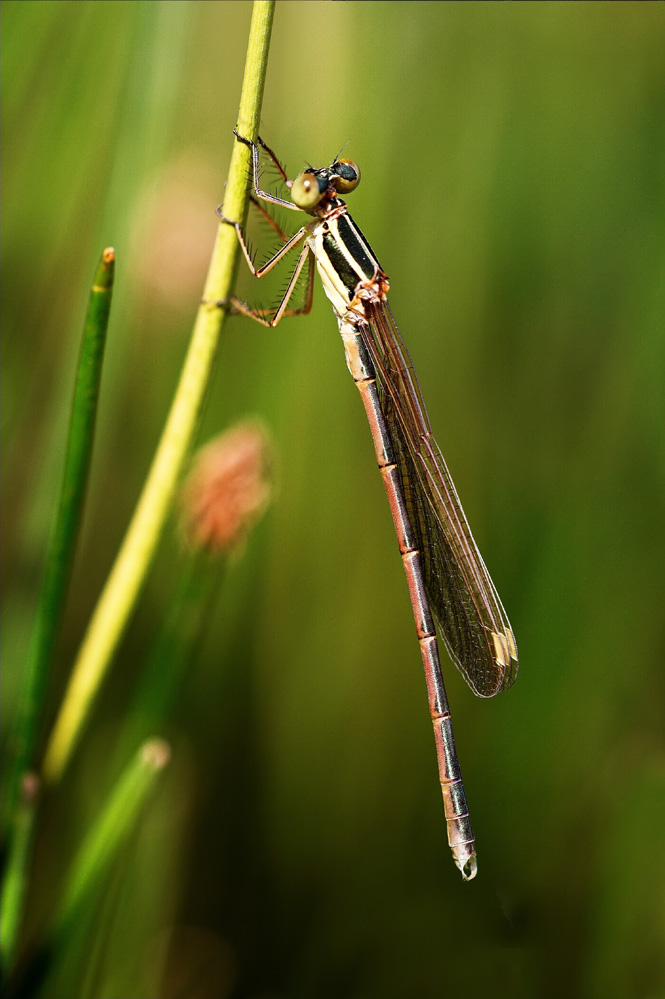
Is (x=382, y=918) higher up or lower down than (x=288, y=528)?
lower down

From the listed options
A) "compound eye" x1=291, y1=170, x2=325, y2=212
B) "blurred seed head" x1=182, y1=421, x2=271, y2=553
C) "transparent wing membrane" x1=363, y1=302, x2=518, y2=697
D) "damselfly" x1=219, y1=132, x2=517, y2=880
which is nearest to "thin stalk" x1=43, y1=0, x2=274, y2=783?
"blurred seed head" x1=182, y1=421, x2=271, y2=553

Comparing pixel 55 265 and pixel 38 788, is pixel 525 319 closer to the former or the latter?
pixel 55 265

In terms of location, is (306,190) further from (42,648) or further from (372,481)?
(42,648)

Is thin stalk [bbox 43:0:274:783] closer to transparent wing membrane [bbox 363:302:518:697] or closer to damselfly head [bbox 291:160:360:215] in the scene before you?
damselfly head [bbox 291:160:360:215]

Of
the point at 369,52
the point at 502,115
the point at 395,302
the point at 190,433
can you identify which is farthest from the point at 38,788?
the point at 502,115

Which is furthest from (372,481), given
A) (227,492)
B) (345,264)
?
(227,492)

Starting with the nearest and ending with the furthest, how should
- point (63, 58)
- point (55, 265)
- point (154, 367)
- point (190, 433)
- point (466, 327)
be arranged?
point (190, 433) < point (63, 58) < point (55, 265) < point (154, 367) < point (466, 327)

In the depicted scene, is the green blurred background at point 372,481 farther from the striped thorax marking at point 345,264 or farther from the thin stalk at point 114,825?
the striped thorax marking at point 345,264
